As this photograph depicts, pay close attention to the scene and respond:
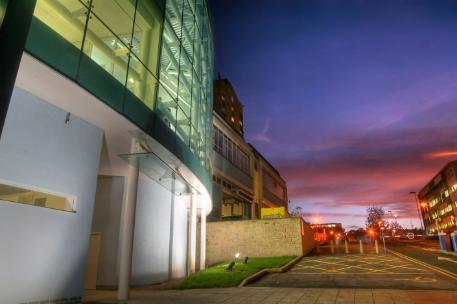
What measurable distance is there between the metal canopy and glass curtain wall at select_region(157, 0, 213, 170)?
1985 mm

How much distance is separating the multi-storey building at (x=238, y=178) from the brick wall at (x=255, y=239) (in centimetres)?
657

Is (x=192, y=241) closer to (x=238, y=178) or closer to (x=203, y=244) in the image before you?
(x=203, y=244)

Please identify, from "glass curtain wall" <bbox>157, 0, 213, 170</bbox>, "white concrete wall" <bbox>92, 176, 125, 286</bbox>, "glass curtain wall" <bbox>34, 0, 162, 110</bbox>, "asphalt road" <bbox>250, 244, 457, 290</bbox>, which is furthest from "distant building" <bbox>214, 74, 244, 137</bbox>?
"white concrete wall" <bbox>92, 176, 125, 286</bbox>

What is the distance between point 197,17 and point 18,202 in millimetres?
15796

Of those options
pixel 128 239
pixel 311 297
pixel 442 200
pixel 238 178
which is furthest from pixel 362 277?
pixel 442 200

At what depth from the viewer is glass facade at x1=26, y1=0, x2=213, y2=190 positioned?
8625 mm

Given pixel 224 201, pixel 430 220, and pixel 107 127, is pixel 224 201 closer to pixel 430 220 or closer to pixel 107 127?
pixel 107 127

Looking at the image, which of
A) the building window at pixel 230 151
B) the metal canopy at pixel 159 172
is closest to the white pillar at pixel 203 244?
the metal canopy at pixel 159 172

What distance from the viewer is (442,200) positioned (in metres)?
86.7

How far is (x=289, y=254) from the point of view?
78.7 feet

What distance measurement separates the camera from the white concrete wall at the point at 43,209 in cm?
779

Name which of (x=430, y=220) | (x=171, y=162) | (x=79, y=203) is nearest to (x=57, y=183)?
(x=79, y=203)

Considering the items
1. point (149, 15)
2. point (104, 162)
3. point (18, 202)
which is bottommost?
point (18, 202)

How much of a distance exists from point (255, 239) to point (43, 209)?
19.0 meters
